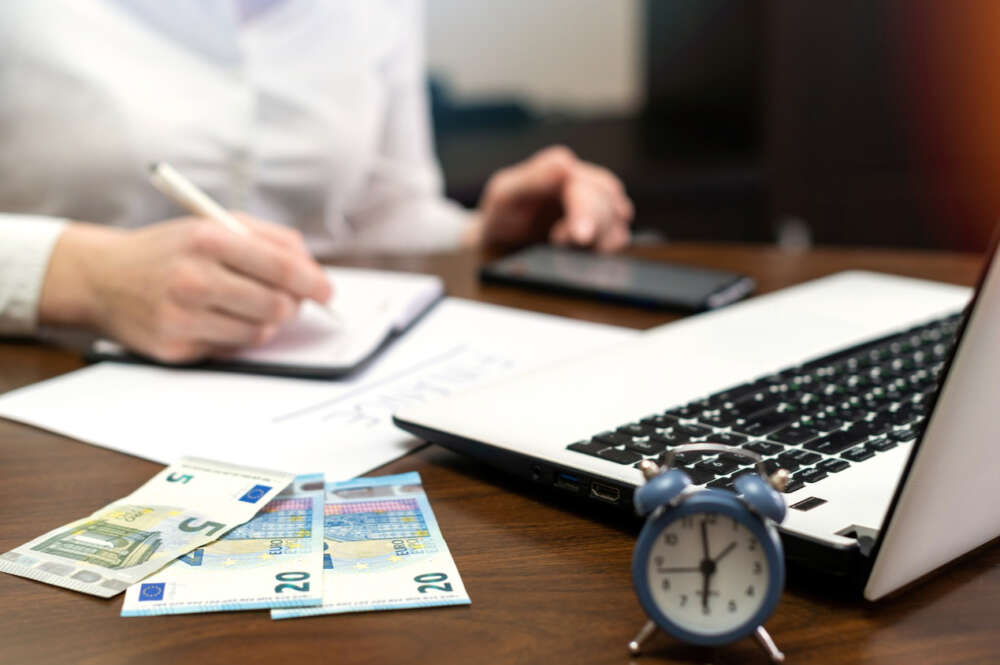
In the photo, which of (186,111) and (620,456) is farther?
(186,111)

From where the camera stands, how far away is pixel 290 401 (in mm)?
651

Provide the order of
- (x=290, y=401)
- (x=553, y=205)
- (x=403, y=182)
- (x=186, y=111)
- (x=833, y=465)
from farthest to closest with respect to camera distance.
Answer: (x=403, y=182)
(x=553, y=205)
(x=186, y=111)
(x=290, y=401)
(x=833, y=465)

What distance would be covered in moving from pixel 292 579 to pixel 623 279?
0.60m

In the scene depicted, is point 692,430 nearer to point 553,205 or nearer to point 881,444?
point 881,444

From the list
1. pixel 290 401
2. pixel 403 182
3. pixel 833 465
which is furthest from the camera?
pixel 403 182

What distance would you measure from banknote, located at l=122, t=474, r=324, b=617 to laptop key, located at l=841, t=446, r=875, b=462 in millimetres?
241

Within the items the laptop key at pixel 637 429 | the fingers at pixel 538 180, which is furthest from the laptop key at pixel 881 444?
the fingers at pixel 538 180

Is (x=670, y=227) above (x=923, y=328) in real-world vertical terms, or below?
below

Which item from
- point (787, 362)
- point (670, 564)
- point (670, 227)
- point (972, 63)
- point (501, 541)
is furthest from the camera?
point (972, 63)

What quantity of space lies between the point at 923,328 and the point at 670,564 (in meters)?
0.48

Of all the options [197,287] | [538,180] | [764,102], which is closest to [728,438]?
[197,287]

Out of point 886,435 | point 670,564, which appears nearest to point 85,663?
point 670,564

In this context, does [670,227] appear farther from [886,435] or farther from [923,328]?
[886,435]

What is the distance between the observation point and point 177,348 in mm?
710
